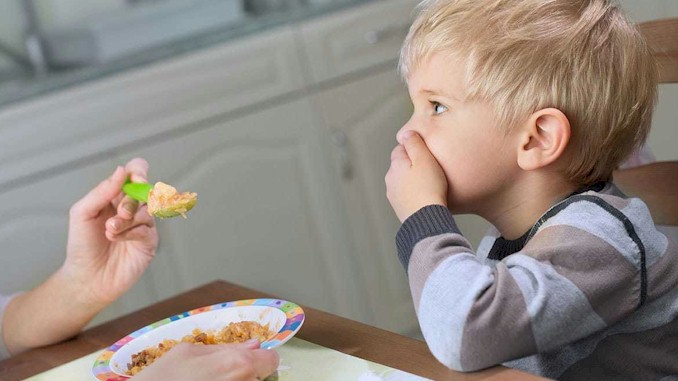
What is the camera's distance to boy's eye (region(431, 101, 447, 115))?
123 cm

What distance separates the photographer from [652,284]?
3.67 feet

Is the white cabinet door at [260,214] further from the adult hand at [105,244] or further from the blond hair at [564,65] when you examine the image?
the blond hair at [564,65]

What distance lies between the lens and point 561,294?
3.38 feet

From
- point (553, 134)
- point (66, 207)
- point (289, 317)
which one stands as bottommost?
point (66, 207)

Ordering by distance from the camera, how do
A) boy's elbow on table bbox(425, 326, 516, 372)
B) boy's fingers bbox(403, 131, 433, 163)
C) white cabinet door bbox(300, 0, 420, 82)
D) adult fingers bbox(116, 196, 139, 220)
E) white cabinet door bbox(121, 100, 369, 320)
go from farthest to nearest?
white cabinet door bbox(300, 0, 420, 82) < white cabinet door bbox(121, 100, 369, 320) < adult fingers bbox(116, 196, 139, 220) < boy's fingers bbox(403, 131, 433, 163) < boy's elbow on table bbox(425, 326, 516, 372)

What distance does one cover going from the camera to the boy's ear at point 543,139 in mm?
1179

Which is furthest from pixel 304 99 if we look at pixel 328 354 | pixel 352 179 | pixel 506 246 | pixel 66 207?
pixel 328 354

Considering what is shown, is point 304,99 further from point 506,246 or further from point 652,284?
point 652,284

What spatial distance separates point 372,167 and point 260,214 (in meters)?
0.35

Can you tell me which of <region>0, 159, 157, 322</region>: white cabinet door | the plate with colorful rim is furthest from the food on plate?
<region>0, 159, 157, 322</region>: white cabinet door

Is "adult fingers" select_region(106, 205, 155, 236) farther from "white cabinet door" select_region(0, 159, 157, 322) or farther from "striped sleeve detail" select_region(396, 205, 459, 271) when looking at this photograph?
"white cabinet door" select_region(0, 159, 157, 322)

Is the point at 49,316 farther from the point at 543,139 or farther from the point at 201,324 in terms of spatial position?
the point at 543,139

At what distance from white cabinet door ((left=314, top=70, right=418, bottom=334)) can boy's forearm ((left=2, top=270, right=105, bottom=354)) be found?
1.33 m

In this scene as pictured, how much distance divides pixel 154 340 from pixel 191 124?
1.35 metres
